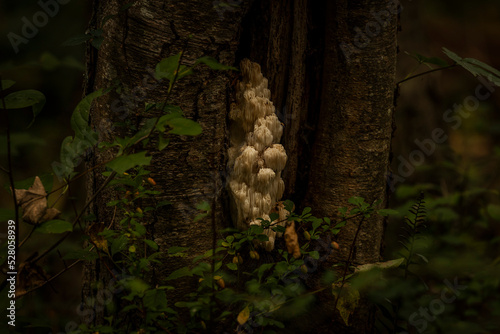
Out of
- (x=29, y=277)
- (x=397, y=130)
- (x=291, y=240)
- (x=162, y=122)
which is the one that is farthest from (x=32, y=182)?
(x=397, y=130)

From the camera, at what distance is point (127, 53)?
149cm

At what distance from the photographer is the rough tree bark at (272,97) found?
1493 millimetres

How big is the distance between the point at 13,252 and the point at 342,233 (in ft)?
4.66

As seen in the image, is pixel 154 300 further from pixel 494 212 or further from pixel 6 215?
pixel 494 212

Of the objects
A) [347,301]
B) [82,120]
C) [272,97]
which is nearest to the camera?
[82,120]

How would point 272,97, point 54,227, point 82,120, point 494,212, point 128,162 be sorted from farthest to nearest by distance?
point 494,212, point 272,97, point 82,120, point 54,227, point 128,162

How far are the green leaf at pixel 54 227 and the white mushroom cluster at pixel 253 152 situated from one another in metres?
0.80

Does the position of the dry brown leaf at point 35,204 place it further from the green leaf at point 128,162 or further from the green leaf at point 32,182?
the green leaf at point 128,162

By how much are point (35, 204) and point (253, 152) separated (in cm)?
90

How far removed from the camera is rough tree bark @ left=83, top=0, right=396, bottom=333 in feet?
4.90

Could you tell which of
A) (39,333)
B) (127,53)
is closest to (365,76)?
(127,53)

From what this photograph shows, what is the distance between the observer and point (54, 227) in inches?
41.0

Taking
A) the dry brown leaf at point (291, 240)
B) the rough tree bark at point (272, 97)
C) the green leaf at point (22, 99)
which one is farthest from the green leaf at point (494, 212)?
the green leaf at point (22, 99)

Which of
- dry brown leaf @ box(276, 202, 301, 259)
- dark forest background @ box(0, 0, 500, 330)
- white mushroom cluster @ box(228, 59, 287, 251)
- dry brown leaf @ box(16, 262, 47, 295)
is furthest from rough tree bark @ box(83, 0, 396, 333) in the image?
dark forest background @ box(0, 0, 500, 330)
